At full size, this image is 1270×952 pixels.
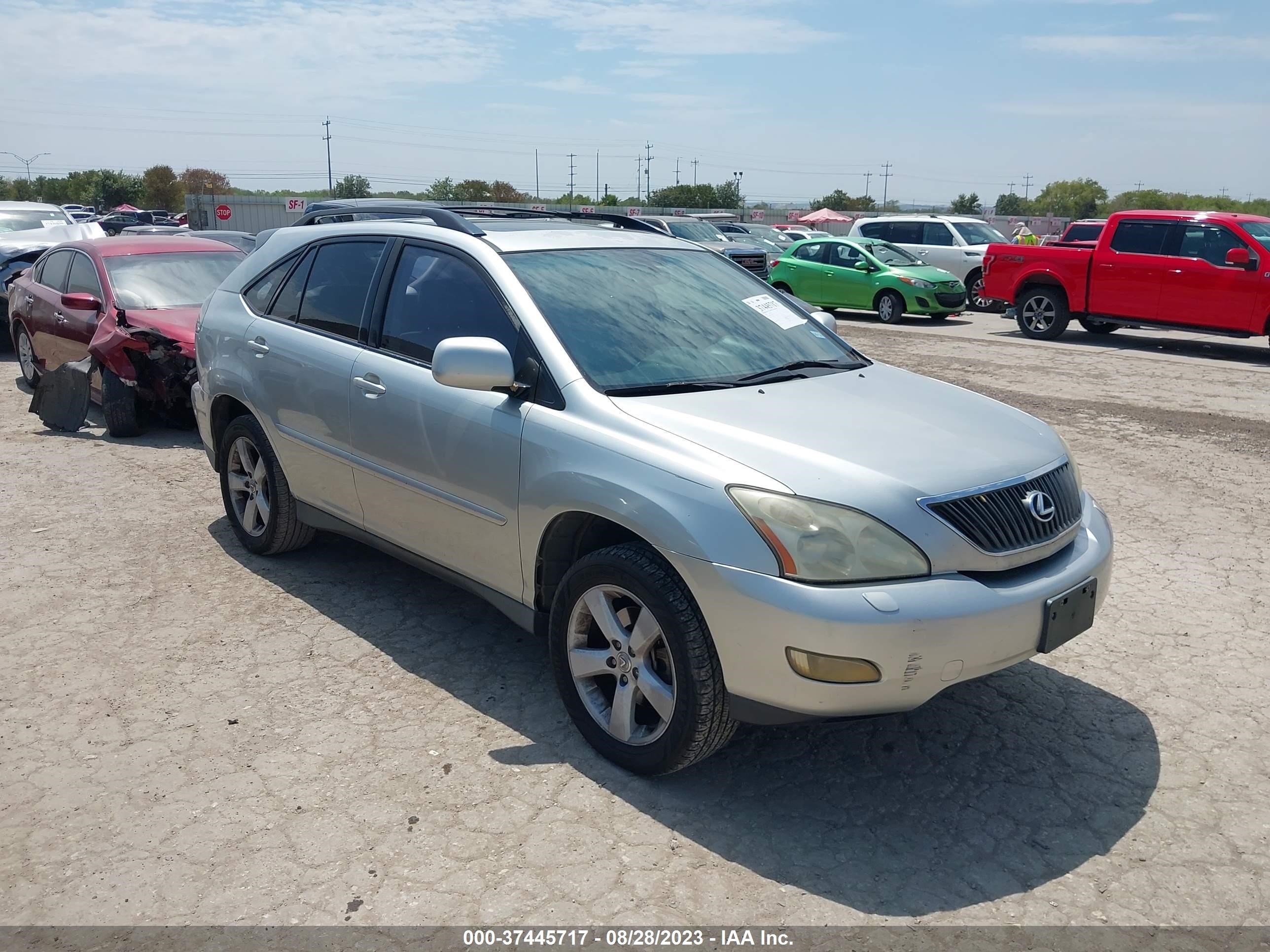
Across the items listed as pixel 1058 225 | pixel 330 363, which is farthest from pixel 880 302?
pixel 1058 225

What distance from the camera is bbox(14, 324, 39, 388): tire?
36.2 ft

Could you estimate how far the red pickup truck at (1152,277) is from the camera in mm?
14344

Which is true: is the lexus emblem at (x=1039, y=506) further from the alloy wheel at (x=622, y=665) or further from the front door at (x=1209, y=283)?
the front door at (x=1209, y=283)

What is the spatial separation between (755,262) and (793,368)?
1802 centimetres

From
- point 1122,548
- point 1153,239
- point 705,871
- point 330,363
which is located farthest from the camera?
point 1153,239

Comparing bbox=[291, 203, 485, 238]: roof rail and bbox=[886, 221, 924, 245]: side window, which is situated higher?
bbox=[886, 221, 924, 245]: side window

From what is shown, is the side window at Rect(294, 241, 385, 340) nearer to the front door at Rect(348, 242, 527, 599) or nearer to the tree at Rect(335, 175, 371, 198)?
the front door at Rect(348, 242, 527, 599)

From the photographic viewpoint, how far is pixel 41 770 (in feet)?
12.0

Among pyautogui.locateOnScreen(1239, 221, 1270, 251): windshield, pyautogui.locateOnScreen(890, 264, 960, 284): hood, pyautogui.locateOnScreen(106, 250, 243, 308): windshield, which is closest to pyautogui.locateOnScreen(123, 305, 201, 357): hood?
pyautogui.locateOnScreen(106, 250, 243, 308): windshield

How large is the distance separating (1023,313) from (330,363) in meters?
14.5

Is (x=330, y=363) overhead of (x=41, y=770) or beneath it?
overhead

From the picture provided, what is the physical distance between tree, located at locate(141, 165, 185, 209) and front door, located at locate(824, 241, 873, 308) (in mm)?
80246

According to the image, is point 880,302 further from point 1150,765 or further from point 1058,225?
point 1058,225

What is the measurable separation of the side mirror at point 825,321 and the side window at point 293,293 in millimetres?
2428
